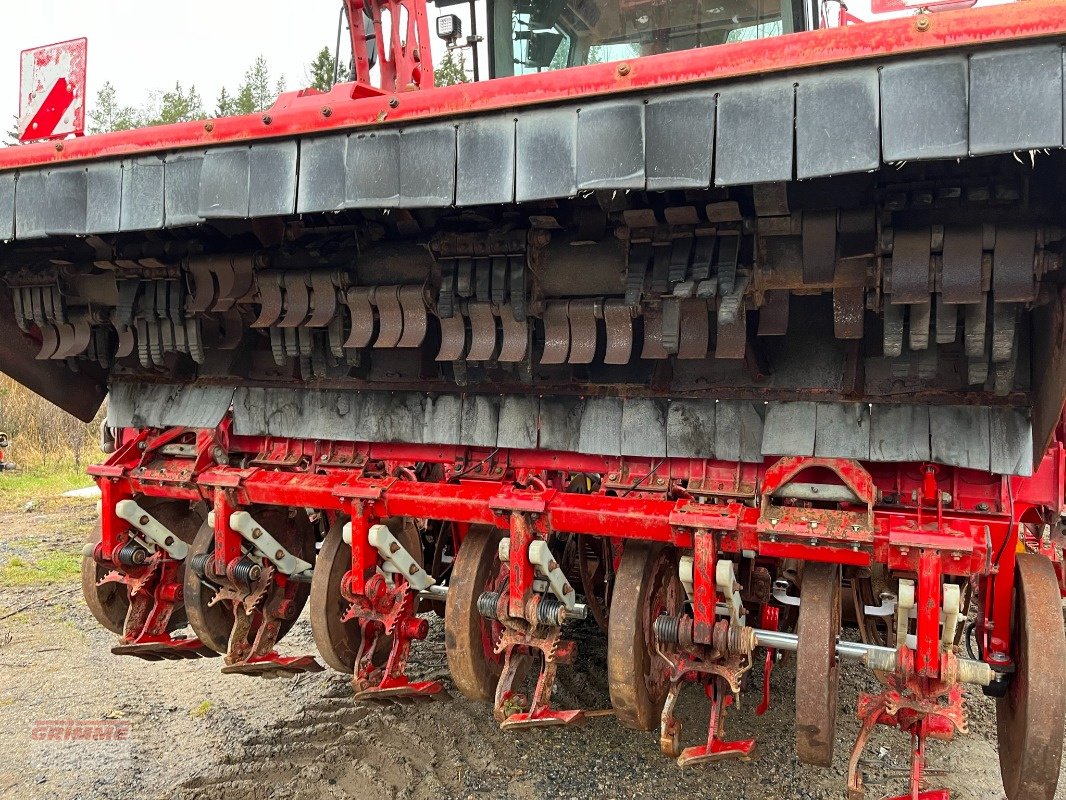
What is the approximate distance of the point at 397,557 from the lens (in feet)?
9.87

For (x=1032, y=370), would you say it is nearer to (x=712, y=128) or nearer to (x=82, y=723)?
(x=712, y=128)

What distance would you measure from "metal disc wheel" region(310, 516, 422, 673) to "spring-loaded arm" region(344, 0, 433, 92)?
188 centimetres

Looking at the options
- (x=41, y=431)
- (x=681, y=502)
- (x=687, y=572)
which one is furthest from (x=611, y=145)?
(x=41, y=431)

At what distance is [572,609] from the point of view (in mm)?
2852

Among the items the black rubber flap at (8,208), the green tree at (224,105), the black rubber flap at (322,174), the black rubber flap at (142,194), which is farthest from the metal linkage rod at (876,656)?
the green tree at (224,105)

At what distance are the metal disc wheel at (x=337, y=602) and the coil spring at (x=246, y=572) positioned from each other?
9.7 inches

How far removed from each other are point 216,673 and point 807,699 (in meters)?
3.64

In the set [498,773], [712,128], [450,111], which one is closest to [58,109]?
[450,111]

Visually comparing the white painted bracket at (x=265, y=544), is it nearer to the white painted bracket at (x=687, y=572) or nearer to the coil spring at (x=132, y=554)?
the coil spring at (x=132, y=554)

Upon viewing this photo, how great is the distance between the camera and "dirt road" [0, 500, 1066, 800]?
133 inches

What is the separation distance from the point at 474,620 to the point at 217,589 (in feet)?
4.40

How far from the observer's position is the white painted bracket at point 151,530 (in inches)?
136

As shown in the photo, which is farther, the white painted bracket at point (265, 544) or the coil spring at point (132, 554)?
the coil spring at point (132, 554)

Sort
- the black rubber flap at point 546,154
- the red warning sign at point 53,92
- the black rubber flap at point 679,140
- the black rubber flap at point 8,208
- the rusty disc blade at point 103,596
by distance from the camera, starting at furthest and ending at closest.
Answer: the rusty disc blade at point 103,596
the red warning sign at point 53,92
the black rubber flap at point 8,208
the black rubber flap at point 546,154
the black rubber flap at point 679,140
